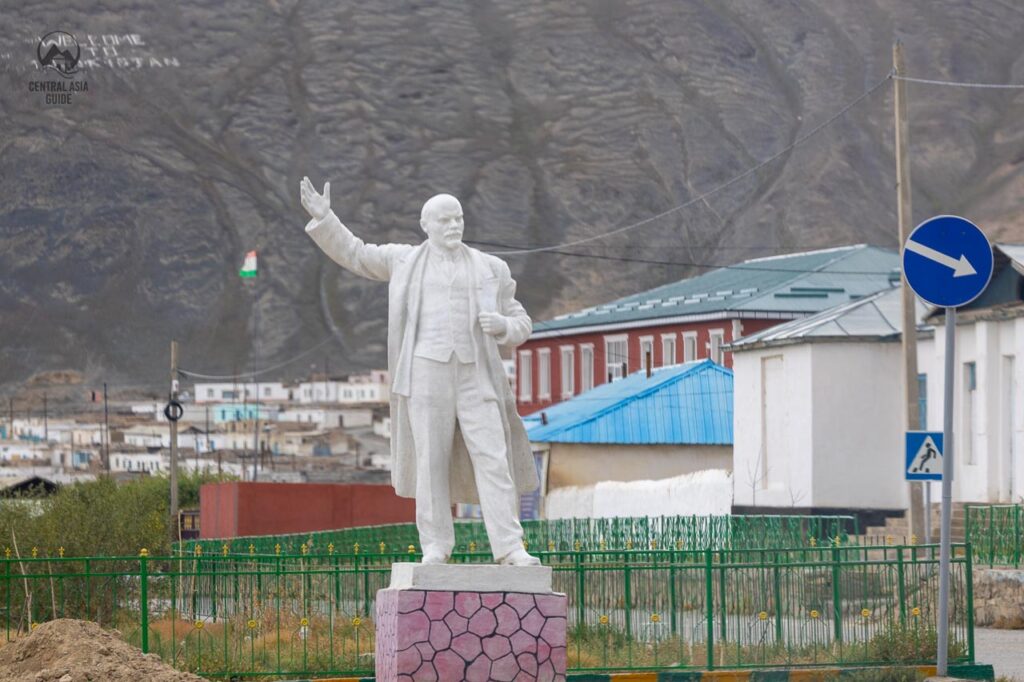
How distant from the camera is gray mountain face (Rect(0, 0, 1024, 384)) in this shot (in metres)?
148

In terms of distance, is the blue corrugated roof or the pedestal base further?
the blue corrugated roof

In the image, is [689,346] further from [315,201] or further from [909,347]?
[315,201]

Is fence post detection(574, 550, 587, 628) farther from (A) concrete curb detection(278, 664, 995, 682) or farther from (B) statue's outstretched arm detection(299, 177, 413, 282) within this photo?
(B) statue's outstretched arm detection(299, 177, 413, 282)

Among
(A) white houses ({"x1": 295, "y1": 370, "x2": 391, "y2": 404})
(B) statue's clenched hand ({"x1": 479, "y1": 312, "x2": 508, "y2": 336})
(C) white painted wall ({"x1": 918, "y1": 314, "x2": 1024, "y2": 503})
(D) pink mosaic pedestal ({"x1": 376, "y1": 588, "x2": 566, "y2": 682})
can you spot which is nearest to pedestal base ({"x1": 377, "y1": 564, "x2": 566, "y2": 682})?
(D) pink mosaic pedestal ({"x1": 376, "y1": 588, "x2": 566, "y2": 682})

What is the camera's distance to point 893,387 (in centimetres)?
3772

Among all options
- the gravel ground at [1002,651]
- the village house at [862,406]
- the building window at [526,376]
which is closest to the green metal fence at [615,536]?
the gravel ground at [1002,651]

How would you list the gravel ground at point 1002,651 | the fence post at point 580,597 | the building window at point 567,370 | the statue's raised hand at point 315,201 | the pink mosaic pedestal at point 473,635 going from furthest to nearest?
the building window at point 567,370
the fence post at point 580,597
the gravel ground at point 1002,651
the statue's raised hand at point 315,201
the pink mosaic pedestal at point 473,635

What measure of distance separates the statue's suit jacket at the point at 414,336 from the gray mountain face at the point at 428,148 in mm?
122967

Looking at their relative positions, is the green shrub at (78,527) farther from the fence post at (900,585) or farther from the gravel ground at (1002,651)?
the gravel ground at (1002,651)

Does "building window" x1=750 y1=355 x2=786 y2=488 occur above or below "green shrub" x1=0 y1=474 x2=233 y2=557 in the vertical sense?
above

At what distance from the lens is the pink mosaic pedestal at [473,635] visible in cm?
1308

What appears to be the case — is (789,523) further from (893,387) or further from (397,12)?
(397,12)

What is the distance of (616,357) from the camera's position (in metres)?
66.9

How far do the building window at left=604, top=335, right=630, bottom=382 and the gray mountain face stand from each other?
72718 millimetres
